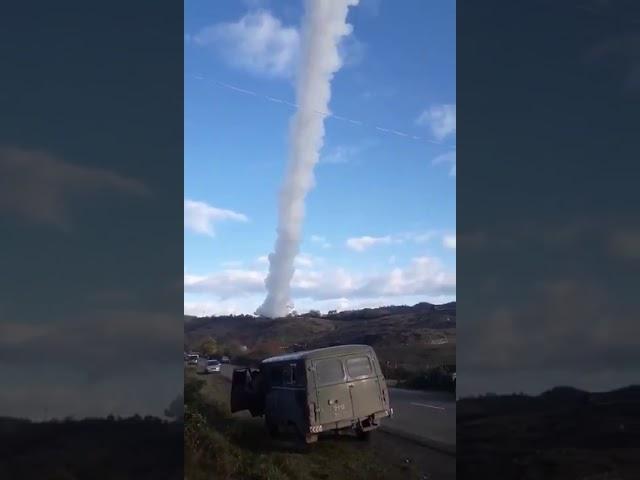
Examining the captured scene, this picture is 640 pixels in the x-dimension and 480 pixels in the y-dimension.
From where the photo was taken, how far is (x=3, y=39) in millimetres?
5539

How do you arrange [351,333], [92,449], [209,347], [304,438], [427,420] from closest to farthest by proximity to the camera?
[92,449] → [304,438] → [427,420] → [209,347] → [351,333]

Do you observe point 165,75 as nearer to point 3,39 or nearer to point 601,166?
point 3,39

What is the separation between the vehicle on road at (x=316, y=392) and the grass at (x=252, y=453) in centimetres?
13

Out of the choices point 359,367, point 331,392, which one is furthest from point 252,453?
point 359,367

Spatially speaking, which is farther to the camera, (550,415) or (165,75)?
(550,415)

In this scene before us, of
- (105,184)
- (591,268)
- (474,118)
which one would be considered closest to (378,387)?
(591,268)

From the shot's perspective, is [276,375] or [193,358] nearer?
[276,375]

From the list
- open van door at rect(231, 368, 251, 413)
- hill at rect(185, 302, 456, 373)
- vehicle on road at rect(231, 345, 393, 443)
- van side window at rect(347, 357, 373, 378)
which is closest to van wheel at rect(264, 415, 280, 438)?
vehicle on road at rect(231, 345, 393, 443)

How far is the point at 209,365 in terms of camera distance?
6.43m

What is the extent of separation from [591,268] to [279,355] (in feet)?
10.4

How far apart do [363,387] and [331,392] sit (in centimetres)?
36

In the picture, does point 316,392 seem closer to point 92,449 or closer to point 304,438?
point 304,438

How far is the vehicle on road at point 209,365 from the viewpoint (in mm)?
6379

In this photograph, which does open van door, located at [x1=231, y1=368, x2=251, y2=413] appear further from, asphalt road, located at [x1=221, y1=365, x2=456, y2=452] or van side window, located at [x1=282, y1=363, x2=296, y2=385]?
asphalt road, located at [x1=221, y1=365, x2=456, y2=452]
